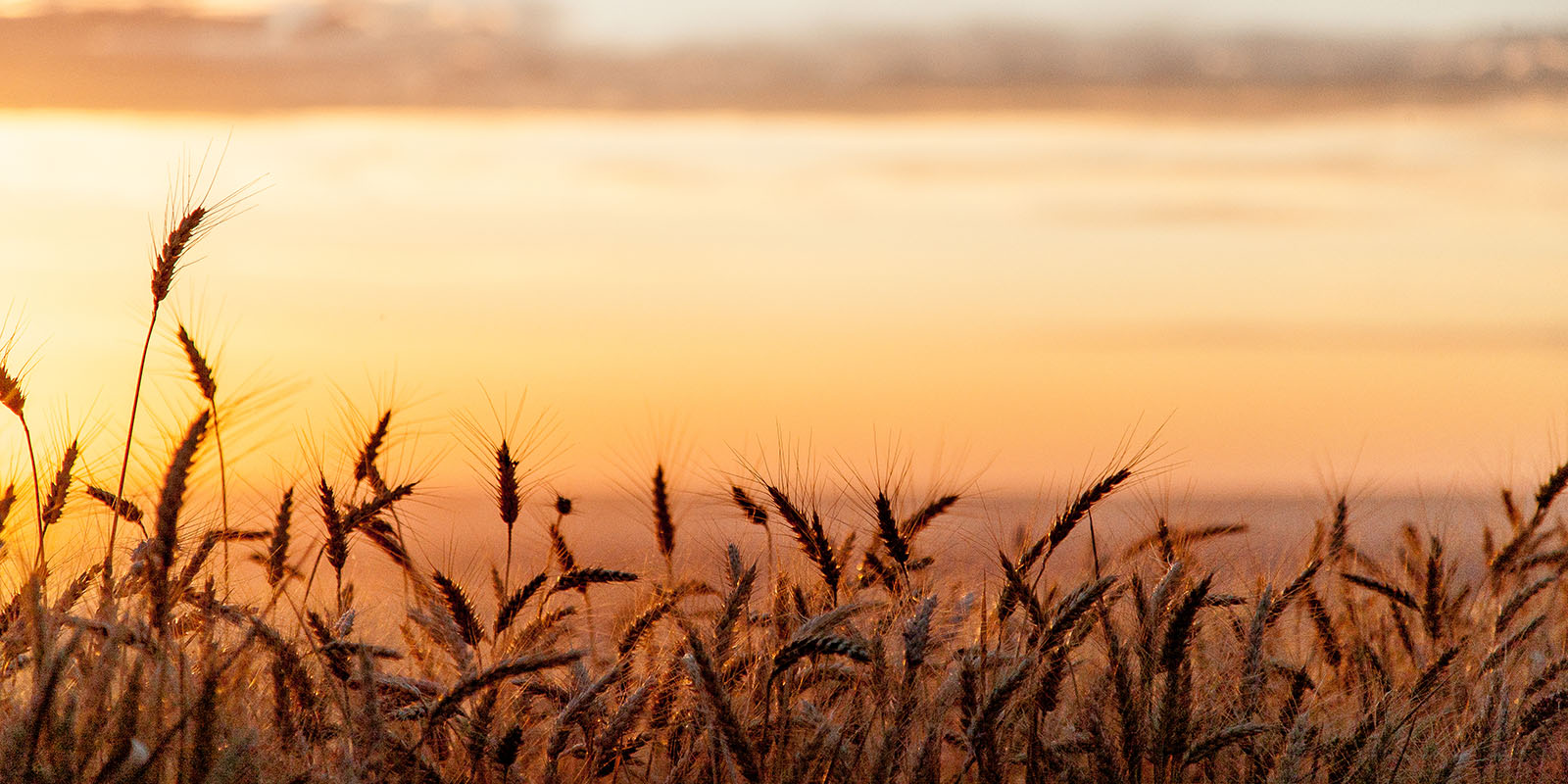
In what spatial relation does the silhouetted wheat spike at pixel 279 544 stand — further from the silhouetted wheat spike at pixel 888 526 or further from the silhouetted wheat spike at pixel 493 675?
the silhouetted wheat spike at pixel 888 526

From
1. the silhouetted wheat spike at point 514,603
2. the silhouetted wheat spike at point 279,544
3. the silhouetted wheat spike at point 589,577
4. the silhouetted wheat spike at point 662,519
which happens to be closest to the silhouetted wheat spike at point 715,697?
the silhouetted wheat spike at point 589,577

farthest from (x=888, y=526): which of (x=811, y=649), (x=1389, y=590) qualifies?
(x=1389, y=590)

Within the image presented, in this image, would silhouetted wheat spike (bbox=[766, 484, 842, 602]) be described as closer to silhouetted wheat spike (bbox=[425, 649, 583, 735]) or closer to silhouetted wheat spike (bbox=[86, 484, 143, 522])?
silhouetted wheat spike (bbox=[425, 649, 583, 735])

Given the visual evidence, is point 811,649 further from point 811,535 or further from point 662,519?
point 662,519

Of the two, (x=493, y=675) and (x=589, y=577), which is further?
(x=589, y=577)

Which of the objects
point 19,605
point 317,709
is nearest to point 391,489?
point 317,709

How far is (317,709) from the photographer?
12.3 ft

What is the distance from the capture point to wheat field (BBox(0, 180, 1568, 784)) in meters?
3.13

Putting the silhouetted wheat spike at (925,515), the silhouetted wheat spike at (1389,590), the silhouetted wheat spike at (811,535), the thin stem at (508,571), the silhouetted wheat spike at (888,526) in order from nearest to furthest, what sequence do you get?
the silhouetted wheat spike at (888,526), the silhouetted wheat spike at (811,535), the thin stem at (508,571), the silhouetted wheat spike at (925,515), the silhouetted wheat spike at (1389,590)

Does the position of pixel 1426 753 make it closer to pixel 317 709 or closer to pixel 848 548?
pixel 848 548

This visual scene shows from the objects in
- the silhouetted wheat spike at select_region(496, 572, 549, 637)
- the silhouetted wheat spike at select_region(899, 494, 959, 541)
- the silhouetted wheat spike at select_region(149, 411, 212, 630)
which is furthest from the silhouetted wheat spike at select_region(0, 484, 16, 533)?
the silhouetted wheat spike at select_region(899, 494, 959, 541)

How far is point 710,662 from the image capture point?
3.02 meters

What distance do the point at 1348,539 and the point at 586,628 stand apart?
10.1ft

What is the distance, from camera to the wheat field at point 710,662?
3133 mm
